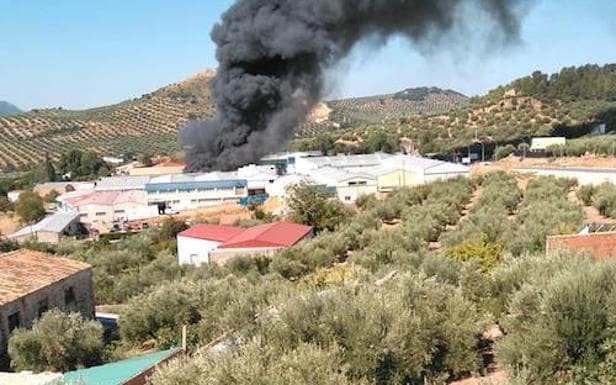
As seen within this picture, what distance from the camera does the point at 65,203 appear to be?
52.3m

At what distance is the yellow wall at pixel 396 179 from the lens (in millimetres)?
44875

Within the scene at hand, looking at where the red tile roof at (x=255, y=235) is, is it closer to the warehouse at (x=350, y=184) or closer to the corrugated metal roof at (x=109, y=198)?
the warehouse at (x=350, y=184)

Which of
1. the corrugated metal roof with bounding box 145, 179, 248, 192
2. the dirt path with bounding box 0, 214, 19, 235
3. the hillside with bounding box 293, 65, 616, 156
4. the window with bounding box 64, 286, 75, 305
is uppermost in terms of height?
the hillside with bounding box 293, 65, 616, 156

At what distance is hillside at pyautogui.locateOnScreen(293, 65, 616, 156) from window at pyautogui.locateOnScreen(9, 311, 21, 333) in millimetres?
51911

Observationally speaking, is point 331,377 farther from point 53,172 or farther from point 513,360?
point 53,172

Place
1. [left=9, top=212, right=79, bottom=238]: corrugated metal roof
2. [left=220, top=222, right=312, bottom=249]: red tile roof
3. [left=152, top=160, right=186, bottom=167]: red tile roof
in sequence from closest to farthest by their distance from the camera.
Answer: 1. [left=220, top=222, right=312, bottom=249]: red tile roof
2. [left=9, top=212, right=79, bottom=238]: corrugated metal roof
3. [left=152, top=160, right=186, bottom=167]: red tile roof

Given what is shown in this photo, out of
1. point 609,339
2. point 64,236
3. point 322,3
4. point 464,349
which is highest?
point 322,3

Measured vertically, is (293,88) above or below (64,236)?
above

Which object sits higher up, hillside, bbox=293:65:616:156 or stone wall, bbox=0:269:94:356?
hillside, bbox=293:65:616:156

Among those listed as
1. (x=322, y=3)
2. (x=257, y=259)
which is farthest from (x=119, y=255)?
(x=322, y=3)

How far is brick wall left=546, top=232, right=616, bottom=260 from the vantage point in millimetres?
13414

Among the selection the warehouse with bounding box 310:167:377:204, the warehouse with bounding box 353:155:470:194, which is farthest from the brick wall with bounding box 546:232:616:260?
the warehouse with bounding box 353:155:470:194

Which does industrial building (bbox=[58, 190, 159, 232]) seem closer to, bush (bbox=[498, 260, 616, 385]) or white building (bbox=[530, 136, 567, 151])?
white building (bbox=[530, 136, 567, 151])

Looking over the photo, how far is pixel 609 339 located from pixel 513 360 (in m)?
1.01
